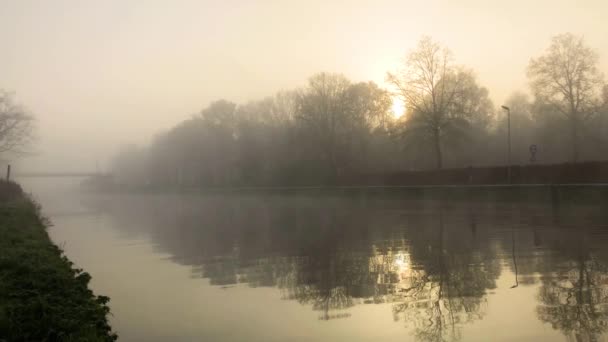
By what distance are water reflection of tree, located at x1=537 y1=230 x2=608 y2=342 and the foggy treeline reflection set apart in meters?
0.02

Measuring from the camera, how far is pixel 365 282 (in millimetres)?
12008

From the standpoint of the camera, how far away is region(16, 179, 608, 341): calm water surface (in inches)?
336

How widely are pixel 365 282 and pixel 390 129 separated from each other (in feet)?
164

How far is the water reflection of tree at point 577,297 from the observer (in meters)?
8.01

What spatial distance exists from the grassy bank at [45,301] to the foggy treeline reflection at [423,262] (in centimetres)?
370

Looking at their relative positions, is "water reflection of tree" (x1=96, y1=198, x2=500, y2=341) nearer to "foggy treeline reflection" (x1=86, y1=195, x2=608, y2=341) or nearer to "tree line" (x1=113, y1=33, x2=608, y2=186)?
"foggy treeline reflection" (x1=86, y1=195, x2=608, y2=341)

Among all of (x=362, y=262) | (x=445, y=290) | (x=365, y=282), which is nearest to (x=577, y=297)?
(x=445, y=290)

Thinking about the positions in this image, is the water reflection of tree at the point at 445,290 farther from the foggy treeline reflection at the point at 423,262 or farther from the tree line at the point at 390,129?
the tree line at the point at 390,129

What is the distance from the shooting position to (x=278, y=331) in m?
8.63

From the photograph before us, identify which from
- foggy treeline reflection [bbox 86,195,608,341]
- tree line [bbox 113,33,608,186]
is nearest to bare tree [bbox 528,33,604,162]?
tree line [bbox 113,33,608,186]

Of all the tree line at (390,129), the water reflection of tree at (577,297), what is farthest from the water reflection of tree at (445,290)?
the tree line at (390,129)

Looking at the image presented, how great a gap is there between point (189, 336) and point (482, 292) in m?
5.87

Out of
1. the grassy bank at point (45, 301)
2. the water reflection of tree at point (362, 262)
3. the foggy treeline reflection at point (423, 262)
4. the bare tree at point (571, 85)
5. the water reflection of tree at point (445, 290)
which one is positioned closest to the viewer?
the grassy bank at point (45, 301)

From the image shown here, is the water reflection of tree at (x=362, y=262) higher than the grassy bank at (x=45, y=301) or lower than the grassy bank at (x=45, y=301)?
lower
